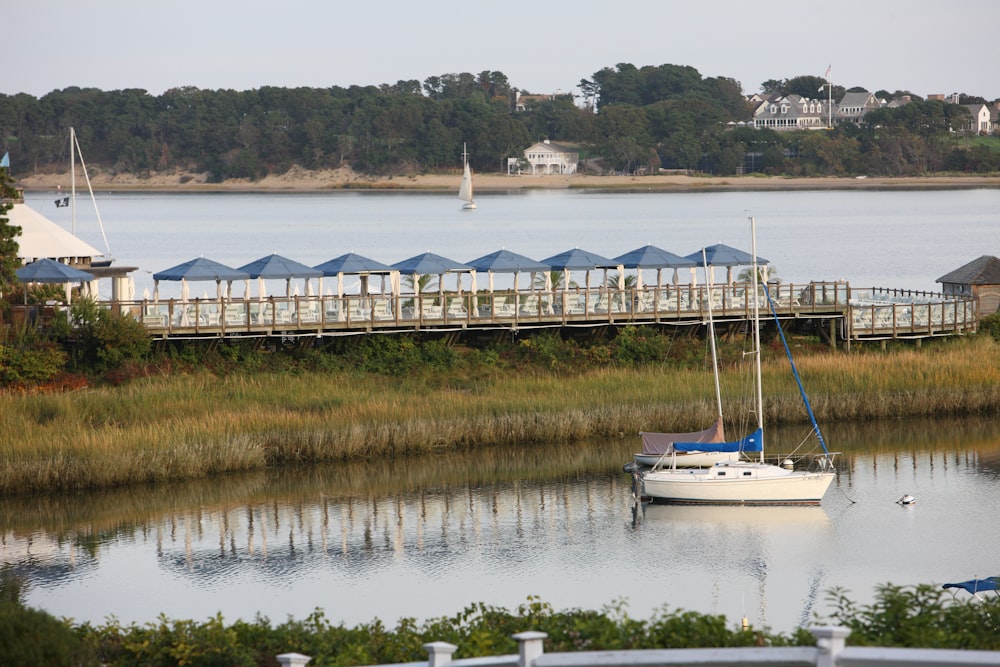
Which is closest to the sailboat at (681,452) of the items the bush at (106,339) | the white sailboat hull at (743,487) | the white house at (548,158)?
the white sailboat hull at (743,487)

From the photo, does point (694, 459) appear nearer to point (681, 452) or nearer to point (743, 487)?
point (681, 452)

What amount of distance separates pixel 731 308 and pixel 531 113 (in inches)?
6234

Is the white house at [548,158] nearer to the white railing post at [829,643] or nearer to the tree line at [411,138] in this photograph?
the tree line at [411,138]

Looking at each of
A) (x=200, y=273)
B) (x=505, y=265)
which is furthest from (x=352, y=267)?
(x=505, y=265)

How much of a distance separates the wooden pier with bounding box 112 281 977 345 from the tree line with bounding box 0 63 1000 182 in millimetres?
128774

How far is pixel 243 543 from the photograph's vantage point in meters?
27.4

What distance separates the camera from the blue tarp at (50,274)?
37.9 meters

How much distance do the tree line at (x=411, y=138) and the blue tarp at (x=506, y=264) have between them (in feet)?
419

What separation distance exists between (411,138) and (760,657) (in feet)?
542

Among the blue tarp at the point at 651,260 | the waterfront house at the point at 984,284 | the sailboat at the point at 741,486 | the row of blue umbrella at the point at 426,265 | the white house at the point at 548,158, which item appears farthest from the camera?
the white house at the point at 548,158

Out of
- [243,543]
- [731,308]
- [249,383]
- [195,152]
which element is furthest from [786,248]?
[195,152]

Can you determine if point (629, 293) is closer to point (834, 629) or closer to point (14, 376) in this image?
point (14, 376)

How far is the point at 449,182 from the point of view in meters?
172

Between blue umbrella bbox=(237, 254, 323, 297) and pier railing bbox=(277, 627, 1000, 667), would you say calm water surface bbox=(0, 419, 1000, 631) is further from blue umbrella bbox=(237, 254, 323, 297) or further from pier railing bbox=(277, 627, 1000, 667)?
pier railing bbox=(277, 627, 1000, 667)
